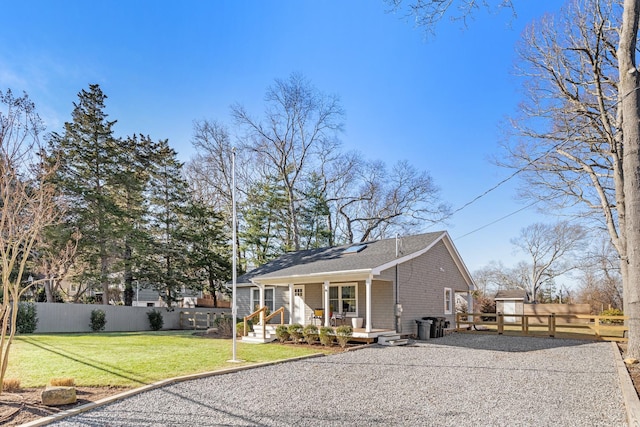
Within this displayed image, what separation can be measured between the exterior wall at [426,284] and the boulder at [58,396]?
11.2m

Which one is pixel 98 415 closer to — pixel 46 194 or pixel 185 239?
pixel 46 194

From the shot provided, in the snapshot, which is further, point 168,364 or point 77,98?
point 77,98

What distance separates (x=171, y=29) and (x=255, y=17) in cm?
279

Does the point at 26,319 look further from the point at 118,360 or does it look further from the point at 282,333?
the point at 282,333

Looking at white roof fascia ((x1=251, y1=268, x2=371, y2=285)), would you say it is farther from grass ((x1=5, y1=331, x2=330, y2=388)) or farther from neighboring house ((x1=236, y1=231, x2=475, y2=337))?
grass ((x1=5, y1=331, x2=330, y2=388))

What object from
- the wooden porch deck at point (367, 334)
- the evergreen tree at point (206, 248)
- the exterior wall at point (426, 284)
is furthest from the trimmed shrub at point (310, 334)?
the evergreen tree at point (206, 248)

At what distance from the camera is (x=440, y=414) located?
570 centimetres

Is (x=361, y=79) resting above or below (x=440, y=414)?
above

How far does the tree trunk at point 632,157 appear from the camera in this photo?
921 centimetres

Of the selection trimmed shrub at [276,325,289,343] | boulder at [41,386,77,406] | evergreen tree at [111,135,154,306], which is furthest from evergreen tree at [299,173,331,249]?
boulder at [41,386,77,406]

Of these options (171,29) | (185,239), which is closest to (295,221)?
(185,239)

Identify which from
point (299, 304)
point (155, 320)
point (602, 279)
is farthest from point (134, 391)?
point (602, 279)

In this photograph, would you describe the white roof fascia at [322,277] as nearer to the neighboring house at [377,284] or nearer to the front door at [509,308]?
the neighboring house at [377,284]

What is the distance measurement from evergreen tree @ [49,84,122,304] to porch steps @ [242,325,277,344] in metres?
11.5
